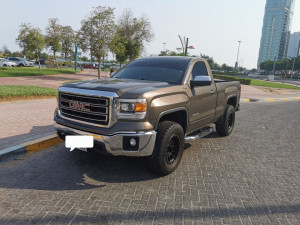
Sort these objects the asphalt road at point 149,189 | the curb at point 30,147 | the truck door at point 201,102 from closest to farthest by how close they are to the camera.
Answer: the asphalt road at point 149,189 < the curb at point 30,147 < the truck door at point 201,102

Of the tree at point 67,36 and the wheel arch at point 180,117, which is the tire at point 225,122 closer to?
the wheel arch at point 180,117

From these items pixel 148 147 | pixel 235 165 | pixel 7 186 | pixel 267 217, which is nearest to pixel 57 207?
pixel 7 186

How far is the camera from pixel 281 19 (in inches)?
6033

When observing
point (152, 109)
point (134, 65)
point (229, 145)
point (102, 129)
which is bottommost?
point (229, 145)

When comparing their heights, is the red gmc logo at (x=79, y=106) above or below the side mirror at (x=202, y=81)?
below

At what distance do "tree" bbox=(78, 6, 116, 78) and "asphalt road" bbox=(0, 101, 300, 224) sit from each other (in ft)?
57.4

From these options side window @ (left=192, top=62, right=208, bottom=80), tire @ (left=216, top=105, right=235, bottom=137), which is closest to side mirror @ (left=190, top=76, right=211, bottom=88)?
side window @ (left=192, top=62, right=208, bottom=80)

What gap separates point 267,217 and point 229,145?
2920 mm

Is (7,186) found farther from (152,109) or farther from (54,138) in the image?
(152,109)

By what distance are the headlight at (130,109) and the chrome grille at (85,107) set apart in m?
0.18

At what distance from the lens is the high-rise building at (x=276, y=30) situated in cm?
15050

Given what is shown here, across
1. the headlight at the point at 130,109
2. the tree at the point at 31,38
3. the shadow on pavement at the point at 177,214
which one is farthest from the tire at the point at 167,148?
the tree at the point at 31,38

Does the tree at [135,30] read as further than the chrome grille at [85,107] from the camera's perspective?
Yes

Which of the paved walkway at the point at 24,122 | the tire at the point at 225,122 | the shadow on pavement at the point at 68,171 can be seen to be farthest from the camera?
the tire at the point at 225,122
